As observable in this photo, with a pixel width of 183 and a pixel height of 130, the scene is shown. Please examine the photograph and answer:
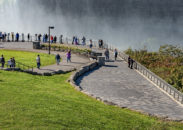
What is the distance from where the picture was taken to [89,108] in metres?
13.2

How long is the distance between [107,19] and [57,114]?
530 ft

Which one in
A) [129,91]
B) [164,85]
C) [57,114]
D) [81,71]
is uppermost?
[81,71]

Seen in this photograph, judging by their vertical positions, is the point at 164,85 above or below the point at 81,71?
below

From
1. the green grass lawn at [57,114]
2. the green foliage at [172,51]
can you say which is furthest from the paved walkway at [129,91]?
the green foliage at [172,51]

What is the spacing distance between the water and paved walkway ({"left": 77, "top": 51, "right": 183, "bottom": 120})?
4238 inches

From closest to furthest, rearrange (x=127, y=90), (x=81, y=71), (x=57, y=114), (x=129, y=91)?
(x=57, y=114)
(x=129, y=91)
(x=127, y=90)
(x=81, y=71)

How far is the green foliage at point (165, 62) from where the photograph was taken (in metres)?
29.0

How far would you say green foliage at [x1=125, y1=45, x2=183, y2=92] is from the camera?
2903 centimetres

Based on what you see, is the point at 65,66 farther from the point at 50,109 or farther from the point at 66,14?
the point at 66,14

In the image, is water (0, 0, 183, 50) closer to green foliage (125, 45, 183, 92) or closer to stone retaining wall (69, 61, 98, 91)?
green foliage (125, 45, 183, 92)

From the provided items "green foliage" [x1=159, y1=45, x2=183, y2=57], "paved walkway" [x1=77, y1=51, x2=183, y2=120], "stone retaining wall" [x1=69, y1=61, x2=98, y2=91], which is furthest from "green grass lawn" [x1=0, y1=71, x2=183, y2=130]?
"green foliage" [x1=159, y1=45, x2=183, y2=57]

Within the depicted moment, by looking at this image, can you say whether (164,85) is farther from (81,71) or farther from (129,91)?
(81,71)

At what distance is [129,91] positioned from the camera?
19141 millimetres

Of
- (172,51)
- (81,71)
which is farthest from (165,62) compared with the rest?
(81,71)
